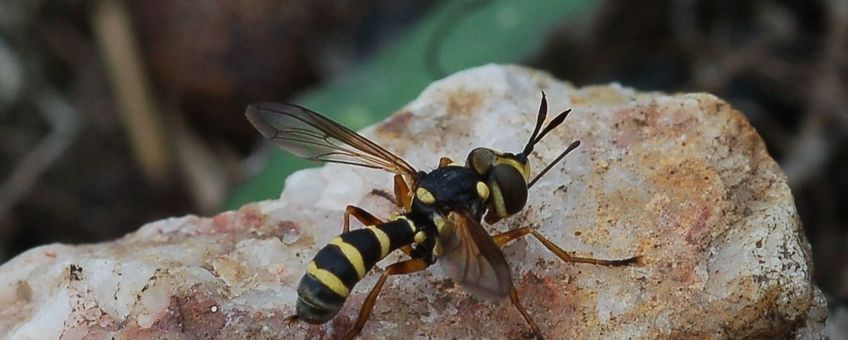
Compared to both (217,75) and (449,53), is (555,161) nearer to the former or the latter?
(449,53)

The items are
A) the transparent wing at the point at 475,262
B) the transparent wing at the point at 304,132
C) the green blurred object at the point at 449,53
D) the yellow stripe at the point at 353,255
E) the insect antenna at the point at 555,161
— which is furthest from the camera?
the green blurred object at the point at 449,53

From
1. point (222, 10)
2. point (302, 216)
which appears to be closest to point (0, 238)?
point (222, 10)

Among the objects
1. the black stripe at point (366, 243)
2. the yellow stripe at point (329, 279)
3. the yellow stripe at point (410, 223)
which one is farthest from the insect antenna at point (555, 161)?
the yellow stripe at point (329, 279)

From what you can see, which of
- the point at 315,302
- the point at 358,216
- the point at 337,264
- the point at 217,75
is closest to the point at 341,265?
the point at 337,264

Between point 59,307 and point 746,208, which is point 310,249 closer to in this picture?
point 59,307

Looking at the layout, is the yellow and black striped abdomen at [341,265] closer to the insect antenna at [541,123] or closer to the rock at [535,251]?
the rock at [535,251]

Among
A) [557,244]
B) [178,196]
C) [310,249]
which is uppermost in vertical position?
[178,196]

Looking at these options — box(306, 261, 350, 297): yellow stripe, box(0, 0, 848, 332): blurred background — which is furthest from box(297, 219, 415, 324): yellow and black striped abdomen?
box(0, 0, 848, 332): blurred background
